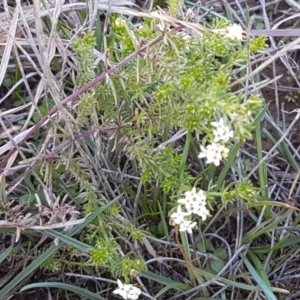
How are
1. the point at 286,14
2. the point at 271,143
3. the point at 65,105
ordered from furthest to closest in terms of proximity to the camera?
1. the point at 286,14
2. the point at 271,143
3. the point at 65,105

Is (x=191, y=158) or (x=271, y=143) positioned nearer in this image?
(x=191, y=158)

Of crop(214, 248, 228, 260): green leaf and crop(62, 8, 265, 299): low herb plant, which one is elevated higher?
crop(62, 8, 265, 299): low herb plant

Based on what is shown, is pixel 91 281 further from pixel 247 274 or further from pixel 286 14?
pixel 286 14

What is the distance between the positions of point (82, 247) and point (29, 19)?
0.62 m

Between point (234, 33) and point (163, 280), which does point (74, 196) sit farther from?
point (234, 33)

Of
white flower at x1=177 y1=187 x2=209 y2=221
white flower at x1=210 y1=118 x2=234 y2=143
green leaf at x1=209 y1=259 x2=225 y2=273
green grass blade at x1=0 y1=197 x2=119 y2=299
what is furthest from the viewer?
green leaf at x1=209 y1=259 x2=225 y2=273

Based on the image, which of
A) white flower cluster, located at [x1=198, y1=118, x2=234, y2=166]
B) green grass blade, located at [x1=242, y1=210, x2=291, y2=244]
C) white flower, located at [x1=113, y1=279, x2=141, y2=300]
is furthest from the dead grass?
white flower cluster, located at [x1=198, y1=118, x2=234, y2=166]

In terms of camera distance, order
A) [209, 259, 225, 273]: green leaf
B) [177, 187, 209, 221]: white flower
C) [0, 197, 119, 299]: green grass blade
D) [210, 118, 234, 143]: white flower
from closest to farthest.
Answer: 1. [210, 118, 234, 143]: white flower
2. [177, 187, 209, 221]: white flower
3. [0, 197, 119, 299]: green grass blade
4. [209, 259, 225, 273]: green leaf

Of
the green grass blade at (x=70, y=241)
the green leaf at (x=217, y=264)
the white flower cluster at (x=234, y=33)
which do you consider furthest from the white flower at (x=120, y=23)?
the green leaf at (x=217, y=264)

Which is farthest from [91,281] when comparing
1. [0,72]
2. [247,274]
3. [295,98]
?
[295,98]

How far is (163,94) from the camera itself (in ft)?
3.14

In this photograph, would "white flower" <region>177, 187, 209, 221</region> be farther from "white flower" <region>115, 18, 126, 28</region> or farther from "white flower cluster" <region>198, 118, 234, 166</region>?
"white flower" <region>115, 18, 126, 28</region>

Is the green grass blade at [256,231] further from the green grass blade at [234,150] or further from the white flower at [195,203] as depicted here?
the white flower at [195,203]

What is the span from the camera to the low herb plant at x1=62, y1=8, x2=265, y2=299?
2.94 feet
